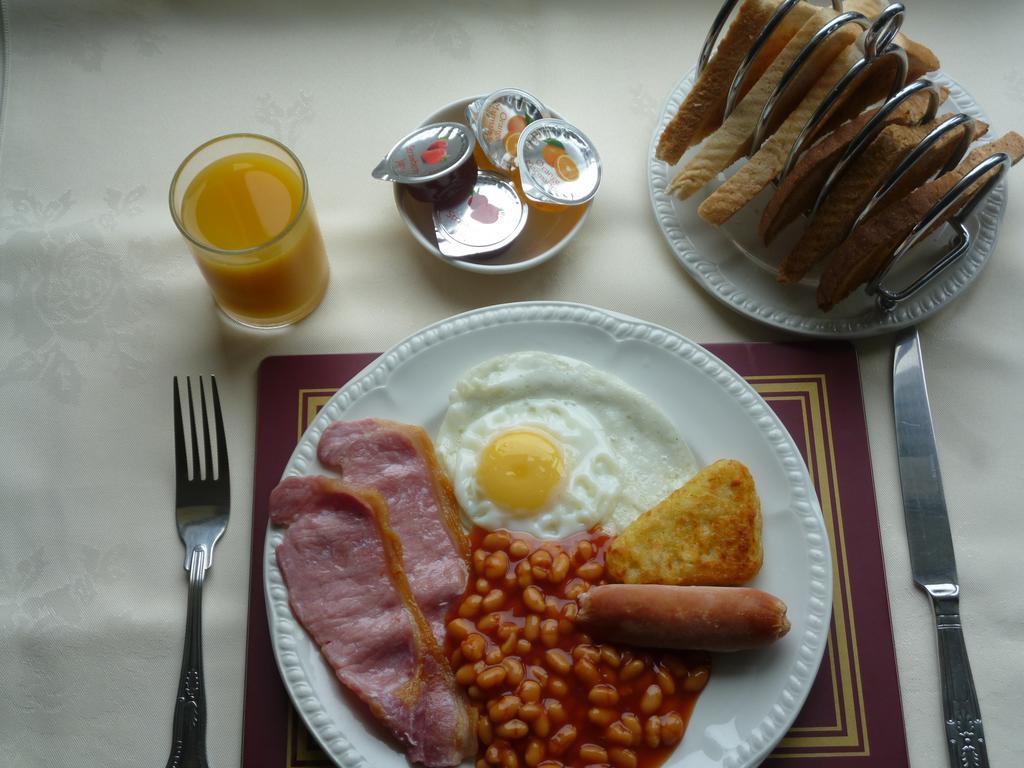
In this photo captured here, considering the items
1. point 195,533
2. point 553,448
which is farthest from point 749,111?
point 195,533

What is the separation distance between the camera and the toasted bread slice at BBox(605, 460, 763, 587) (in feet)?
6.95

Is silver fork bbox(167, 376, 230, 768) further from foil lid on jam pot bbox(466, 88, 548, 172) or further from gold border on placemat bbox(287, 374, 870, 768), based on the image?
foil lid on jam pot bbox(466, 88, 548, 172)

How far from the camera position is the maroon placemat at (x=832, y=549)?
2150mm

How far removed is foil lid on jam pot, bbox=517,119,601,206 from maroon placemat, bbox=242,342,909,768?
0.61 meters

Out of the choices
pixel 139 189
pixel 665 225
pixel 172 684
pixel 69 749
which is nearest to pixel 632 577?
pixel 665 225

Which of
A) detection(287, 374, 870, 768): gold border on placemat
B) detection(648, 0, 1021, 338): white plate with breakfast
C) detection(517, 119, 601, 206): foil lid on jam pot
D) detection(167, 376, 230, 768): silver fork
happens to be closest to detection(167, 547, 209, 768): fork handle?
detection(167, 376, 230, 768): silver fork

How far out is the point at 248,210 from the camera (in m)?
2.29

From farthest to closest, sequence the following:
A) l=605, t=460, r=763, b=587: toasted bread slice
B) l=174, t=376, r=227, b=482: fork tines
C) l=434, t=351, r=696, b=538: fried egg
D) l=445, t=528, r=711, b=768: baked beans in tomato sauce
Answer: l=174, t=376, r=227, b=482: fork tines < l=434, t=351, r=696, b=538: fried egg < l=605, t=460, r=763, b=587: toasted bread slice < l=445, t=528, r=711, b=768: baked beans in tomato sauce

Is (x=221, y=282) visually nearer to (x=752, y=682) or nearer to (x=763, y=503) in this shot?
(x=763, y=503)

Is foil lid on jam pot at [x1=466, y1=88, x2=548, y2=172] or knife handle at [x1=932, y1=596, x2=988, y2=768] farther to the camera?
foil lid on jam pot at [x1=466, y1=88, x2=548, y2=172]

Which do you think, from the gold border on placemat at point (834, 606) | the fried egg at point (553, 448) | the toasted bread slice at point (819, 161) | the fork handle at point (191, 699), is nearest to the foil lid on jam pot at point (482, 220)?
the fried egg at point (553, 448)

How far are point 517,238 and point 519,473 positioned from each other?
74 centimetres

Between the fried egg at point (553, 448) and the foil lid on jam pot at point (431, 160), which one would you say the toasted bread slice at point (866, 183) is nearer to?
the fried egg at point (553, 448)

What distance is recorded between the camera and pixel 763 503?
2.24m
